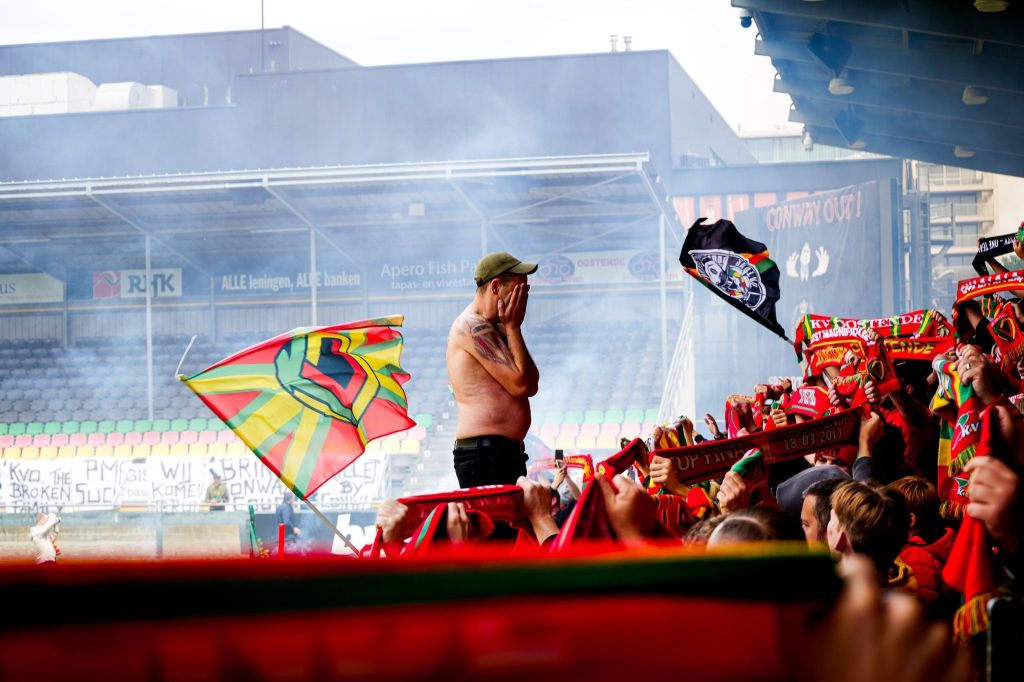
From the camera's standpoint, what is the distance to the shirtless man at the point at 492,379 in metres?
Answer: 3.43

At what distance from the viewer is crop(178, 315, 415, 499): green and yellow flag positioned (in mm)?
3832

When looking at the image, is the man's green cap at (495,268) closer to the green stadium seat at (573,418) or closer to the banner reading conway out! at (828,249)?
the banner reading conway out! at (828,249)

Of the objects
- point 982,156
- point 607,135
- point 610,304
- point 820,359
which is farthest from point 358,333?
point 607,135

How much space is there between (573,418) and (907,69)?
14.0 metres

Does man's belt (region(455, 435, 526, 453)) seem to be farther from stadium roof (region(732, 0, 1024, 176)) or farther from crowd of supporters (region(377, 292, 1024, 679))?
stadium roof (region(732, 0, 1024, 176))

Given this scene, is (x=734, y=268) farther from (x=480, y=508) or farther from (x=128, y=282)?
(x=128, y=282)

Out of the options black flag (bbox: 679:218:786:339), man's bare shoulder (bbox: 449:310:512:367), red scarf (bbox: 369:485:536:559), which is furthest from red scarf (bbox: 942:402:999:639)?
black flag (bbox: 679:218:786:339)

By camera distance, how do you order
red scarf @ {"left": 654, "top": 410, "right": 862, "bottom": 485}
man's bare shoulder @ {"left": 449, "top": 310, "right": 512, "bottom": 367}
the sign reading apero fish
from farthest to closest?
the sign reading apero fish
man's bare shoulder @ {"left": 449, "top": 310, "right": 512, "bottom": 367}
red scarf @ {"left": 654, "top": 410, "right": 862, "bottom": 485}

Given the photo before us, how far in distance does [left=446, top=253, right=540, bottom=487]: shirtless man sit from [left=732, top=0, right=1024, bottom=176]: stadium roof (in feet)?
11.9

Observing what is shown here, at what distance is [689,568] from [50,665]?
266mm

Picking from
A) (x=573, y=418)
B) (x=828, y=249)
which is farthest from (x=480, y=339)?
(x=573, y=418)

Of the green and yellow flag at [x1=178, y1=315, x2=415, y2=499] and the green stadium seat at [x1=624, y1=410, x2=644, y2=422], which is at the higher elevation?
the green and yellow flag at [x1=178, y1=315, x2=415, y2=499]

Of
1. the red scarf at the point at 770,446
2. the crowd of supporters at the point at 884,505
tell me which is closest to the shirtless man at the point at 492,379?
the crowd of supporters at the point at 884,505

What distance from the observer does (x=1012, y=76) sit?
285 inches
